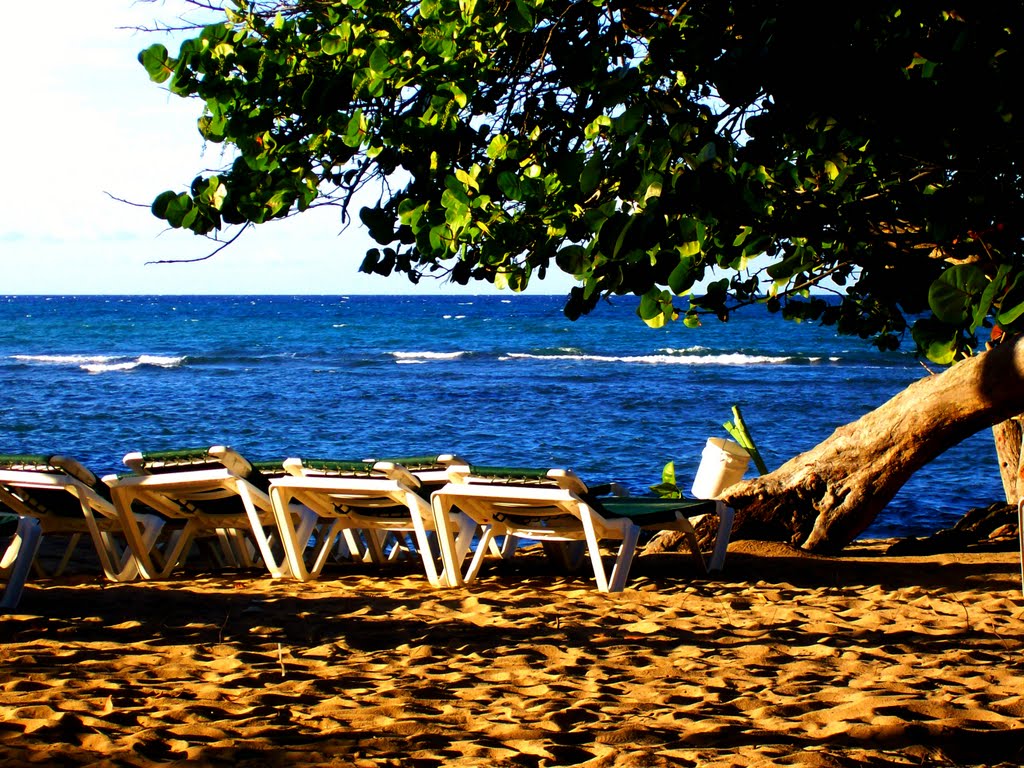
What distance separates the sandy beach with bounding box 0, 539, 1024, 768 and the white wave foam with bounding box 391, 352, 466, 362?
32286 mm

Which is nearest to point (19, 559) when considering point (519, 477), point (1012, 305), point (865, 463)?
point (519, 477)

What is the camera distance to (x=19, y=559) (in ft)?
17.4

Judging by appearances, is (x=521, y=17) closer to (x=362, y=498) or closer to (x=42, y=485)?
(x=362, y=498)

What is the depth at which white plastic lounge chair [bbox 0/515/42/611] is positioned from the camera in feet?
17.0

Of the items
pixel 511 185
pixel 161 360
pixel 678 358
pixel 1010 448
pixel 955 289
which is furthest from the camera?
pixel 678 358

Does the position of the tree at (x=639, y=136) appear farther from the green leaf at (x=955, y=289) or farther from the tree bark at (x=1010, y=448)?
the tree bark at (x=1010, y=448)

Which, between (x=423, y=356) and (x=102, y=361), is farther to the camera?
(x=423, y=356)

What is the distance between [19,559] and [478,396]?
65.2ft

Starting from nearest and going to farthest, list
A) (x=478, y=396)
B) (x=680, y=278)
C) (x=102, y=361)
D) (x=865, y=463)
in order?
(x=680, y=278) → (x=865, y=463) → (x=478, y=396) → (x=102, y=361)

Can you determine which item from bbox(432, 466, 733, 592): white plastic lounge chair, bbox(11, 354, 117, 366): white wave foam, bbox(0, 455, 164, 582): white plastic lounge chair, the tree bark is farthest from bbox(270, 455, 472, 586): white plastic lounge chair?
bbox(11, 354, 117, 366): white wave foam

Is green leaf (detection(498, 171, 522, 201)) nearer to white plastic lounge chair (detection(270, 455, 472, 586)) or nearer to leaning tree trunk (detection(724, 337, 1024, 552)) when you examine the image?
white plastic lounge chair (detection(270, 455, 472, 586))

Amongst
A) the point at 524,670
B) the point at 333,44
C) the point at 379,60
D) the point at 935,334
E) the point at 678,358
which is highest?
the point at 333,44

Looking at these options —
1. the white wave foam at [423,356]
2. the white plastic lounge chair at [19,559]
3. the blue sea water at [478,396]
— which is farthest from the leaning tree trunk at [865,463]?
the white wave foam at [423,356]

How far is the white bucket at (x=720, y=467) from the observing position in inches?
309
